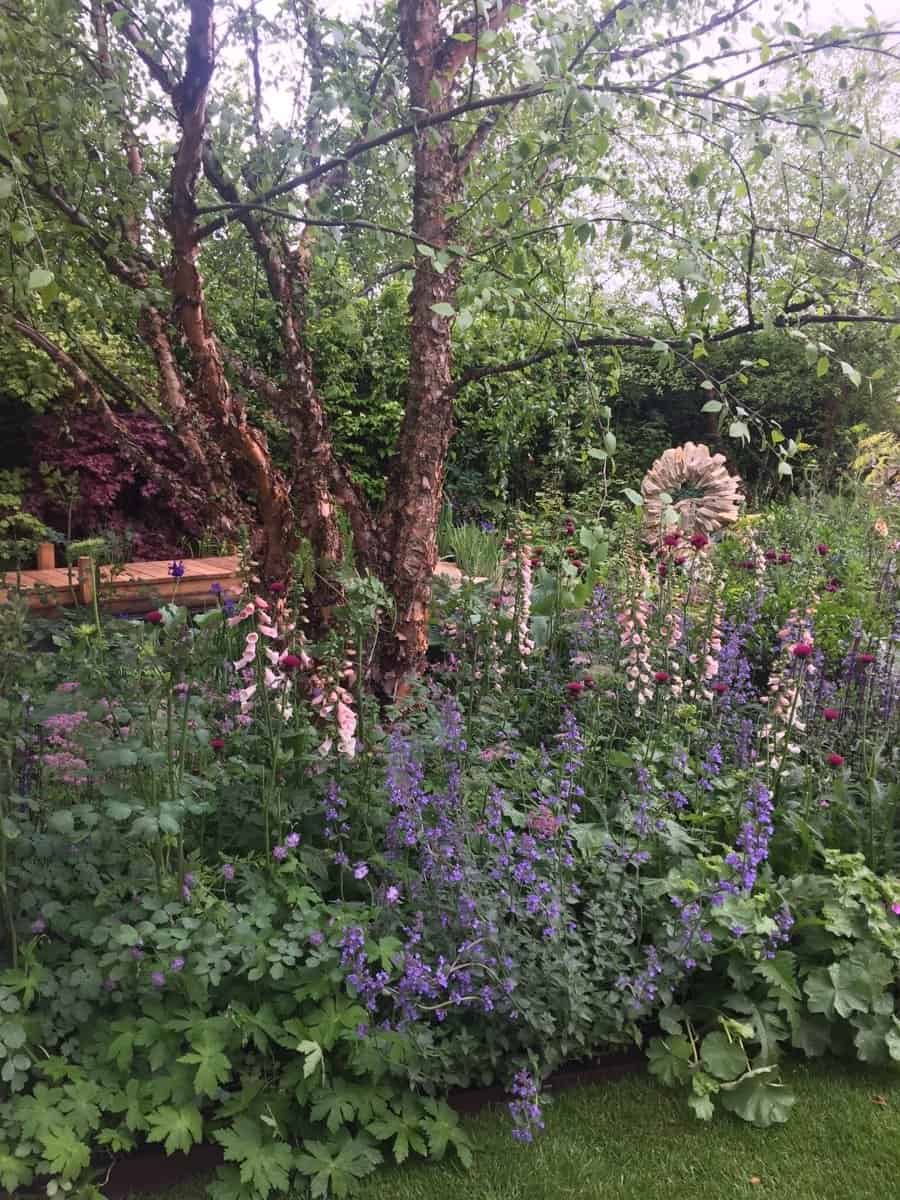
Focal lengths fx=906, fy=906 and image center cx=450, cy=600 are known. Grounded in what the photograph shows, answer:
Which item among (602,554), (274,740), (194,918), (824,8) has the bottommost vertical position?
(194,918)

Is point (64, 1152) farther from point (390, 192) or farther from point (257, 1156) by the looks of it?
point (390, 192)

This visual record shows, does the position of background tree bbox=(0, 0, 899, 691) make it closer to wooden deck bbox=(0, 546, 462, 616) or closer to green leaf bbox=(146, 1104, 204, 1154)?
wooden deck bbox=(0, 546, 462, 616)

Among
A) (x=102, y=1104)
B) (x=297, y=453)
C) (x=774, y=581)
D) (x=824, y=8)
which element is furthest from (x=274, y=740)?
(x=824, y=8)

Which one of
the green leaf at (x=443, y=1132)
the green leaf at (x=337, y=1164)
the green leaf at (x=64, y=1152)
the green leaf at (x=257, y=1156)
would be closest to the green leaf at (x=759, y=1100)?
the green leaf at (x=443, y=1132)

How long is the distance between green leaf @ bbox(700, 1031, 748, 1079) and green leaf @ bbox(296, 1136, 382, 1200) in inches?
34.3

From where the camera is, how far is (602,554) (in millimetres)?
1732

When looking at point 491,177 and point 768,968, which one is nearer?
point 768,968

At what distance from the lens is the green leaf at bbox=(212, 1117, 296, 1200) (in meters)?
1.85

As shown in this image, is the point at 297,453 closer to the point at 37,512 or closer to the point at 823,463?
the point at 37,512

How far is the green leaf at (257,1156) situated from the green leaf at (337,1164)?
0.04 metres

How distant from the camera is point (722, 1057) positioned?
89.7 inches

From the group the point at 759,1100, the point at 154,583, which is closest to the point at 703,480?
the point at 154,583

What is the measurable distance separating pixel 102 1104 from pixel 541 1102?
0.95 metres

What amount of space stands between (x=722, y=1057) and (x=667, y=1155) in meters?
0.28
